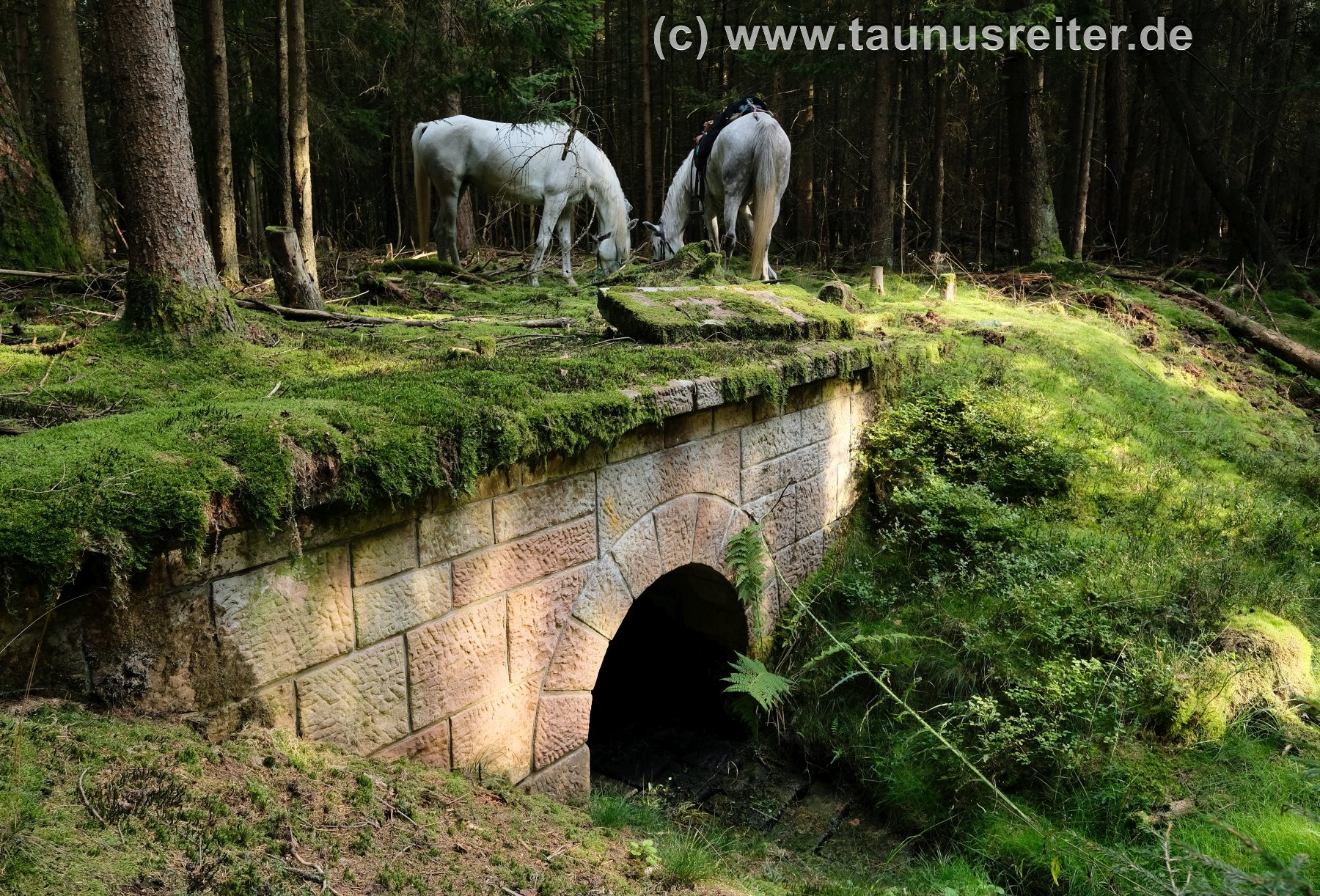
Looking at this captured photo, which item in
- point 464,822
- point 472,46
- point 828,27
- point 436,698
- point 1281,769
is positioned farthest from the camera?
point 828,27

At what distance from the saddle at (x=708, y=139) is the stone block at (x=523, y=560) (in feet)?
25.7

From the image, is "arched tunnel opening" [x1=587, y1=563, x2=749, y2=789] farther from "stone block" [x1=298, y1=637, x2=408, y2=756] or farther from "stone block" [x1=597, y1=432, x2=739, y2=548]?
"stone block" [x1=298, y1=637, x2=408, y2=756]

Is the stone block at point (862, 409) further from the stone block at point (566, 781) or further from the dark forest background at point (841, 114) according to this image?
the stone block at point (566, 781)

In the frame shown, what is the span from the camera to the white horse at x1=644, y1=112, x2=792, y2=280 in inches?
389

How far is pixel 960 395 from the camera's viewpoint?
21.8 ft

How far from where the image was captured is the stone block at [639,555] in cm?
395

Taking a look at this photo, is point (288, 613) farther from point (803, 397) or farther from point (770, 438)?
point (803, 397)

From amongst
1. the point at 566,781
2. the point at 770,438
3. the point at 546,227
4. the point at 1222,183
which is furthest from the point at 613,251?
the point at 1222,183

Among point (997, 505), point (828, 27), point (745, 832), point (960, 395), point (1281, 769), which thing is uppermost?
point (828, 27)

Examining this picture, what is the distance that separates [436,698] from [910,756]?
267 centimetres

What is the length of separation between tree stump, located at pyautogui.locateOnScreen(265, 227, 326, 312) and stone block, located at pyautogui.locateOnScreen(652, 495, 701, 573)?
3.02 metres

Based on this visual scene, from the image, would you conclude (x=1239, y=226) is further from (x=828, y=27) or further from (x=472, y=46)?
(x=472, y=46)

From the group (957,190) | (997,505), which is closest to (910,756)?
(997,505)

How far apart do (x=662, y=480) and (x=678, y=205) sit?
7.32m
